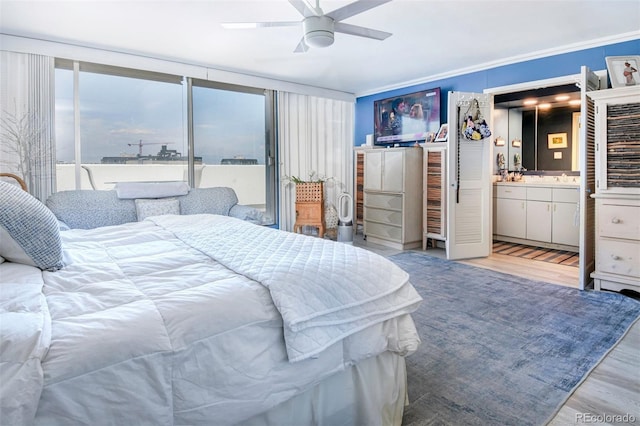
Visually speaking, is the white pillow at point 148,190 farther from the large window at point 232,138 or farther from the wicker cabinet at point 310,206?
the wicker cabinet at point 310,206

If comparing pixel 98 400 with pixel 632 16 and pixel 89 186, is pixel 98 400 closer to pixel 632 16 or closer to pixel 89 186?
pixel 89 186

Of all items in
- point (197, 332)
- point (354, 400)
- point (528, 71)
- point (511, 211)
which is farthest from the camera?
point (511, 211)

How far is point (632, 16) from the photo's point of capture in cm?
324

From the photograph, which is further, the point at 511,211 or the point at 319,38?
the point at 511,211

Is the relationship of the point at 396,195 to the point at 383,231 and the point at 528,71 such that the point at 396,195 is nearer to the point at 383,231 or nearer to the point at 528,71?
the point at 383,231

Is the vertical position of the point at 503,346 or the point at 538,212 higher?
the point at 538,212

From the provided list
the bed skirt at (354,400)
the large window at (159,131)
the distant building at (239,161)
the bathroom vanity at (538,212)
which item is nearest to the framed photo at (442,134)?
the bathroom vanity at (538,212)

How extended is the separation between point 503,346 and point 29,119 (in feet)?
15.2

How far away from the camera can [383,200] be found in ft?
17.5

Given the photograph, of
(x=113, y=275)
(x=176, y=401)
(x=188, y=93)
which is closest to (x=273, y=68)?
(x=188, y=93)

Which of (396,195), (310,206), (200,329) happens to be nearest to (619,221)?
(396,195)

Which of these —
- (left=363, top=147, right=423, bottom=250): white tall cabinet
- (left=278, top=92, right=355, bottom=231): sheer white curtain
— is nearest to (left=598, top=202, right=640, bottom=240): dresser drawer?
(left=363, top=147, right=423, bottom=250): white tall cabinet

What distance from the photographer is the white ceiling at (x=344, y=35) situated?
3062 millimetres

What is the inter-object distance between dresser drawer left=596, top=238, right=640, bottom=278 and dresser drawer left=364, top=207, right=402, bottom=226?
227 centimetres
